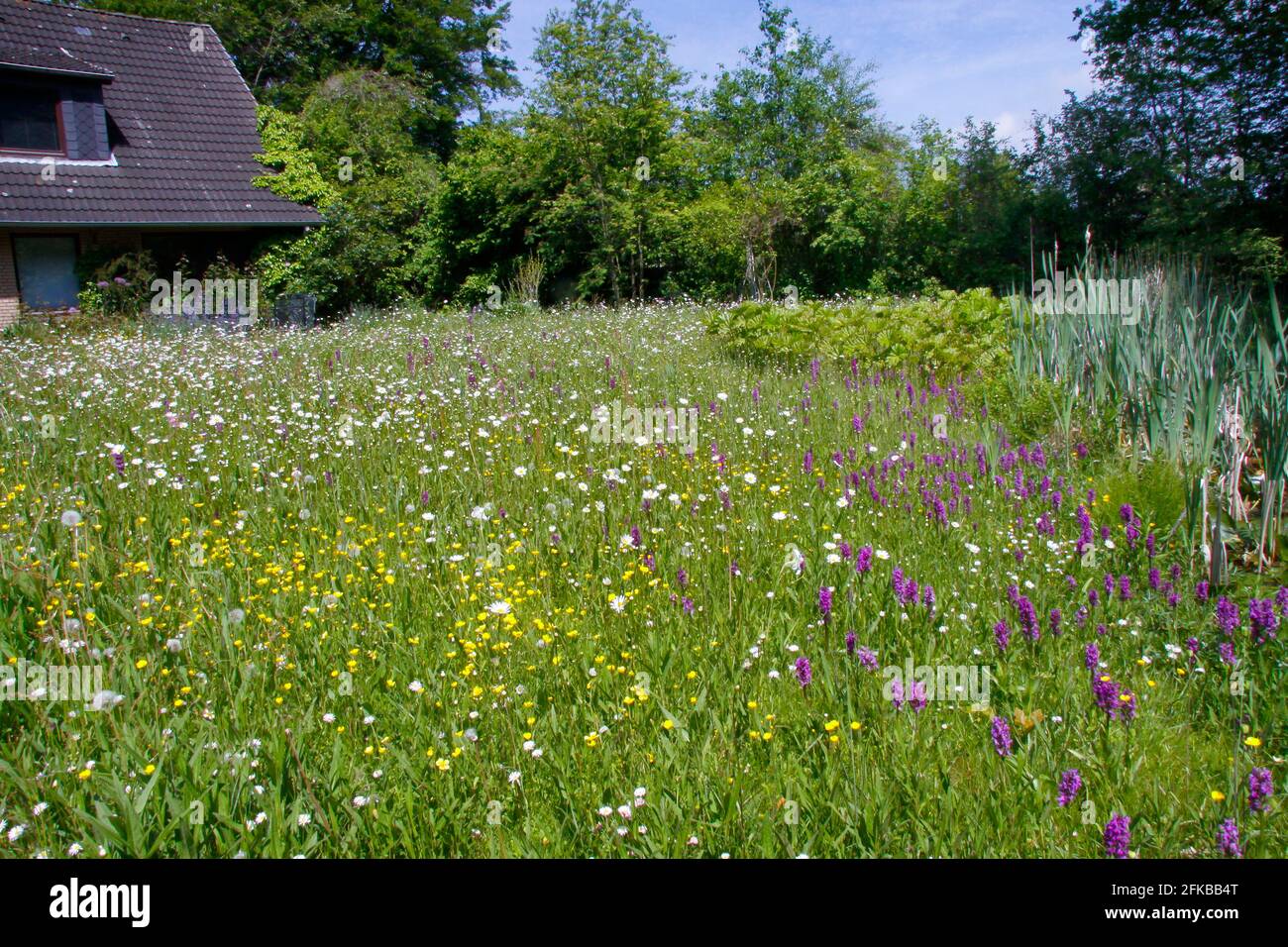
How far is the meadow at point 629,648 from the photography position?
216 centimetres

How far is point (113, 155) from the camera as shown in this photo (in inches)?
689

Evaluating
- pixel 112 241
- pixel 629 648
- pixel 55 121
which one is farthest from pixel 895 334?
pixel 55 121

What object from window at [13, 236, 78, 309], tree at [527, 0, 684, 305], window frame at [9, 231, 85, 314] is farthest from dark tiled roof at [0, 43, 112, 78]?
tree at [527, 0, 684, 305]

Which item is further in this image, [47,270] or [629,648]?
[47,270]

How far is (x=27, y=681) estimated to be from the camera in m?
2.76

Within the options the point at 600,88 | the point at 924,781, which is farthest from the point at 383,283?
the point at 924,781

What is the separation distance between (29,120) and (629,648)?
1939cm

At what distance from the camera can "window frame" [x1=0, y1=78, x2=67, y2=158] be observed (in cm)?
1611

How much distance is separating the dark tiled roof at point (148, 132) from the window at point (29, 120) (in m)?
0.62

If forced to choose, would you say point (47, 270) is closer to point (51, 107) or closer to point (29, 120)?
point (29, 120)

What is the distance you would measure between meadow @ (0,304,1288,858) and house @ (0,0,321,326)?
13629 mm

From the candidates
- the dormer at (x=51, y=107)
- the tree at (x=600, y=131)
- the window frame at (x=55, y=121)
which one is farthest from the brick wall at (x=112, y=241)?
the tree at (x=600, y=131)

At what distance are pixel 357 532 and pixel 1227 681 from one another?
355 centimetres

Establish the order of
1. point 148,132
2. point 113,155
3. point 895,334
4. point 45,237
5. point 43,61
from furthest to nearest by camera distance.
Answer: point 148,132, point 113,155, point 45,237, point 43,61, point 895,334
